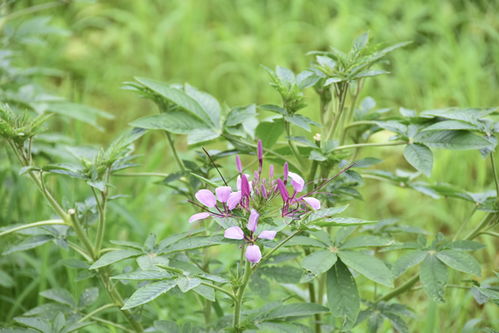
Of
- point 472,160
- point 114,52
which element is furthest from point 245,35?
point 472,160

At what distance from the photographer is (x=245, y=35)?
12.4 feet

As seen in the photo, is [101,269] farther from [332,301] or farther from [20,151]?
[332,301]

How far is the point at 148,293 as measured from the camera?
33.5 inches

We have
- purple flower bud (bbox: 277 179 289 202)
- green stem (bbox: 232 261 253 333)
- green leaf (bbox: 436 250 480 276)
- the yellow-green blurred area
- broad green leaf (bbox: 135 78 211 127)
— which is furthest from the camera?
the yellow-green blurred area

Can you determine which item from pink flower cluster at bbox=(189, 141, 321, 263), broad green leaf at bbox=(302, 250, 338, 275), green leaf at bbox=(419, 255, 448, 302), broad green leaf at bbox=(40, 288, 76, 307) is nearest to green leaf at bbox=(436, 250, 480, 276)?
green leaf at bbox=(419, 255, 448, 302)

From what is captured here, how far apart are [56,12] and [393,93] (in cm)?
235

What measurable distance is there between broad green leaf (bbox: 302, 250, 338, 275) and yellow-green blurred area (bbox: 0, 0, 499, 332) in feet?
4.56

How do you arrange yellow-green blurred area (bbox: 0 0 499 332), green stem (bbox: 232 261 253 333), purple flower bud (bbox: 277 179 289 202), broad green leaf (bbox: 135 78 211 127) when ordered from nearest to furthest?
1. purple flower bud (bbox: 277 179 289 202)
2. green stem (bbox: 232 261 253 333)
3. broad green leaf (bbox: 135 78 211 127)
4. yellow-green blurred area (bbox: 0 0 499 332)

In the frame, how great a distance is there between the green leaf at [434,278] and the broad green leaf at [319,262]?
0.18 m

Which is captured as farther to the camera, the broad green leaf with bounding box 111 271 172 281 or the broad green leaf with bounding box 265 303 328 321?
the broad green leaf with bounding box 265 303 328 321

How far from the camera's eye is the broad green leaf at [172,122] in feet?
3.70

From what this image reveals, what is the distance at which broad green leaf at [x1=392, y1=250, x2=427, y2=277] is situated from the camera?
1.06 m

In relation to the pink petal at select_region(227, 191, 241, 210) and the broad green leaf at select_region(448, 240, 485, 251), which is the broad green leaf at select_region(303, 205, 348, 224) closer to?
the pink petal at select_region(227, 191, 241, 210)

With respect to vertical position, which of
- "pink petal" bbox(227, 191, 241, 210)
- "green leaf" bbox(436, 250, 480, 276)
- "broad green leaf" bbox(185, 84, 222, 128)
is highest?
"broad green leaf" bbox(185, 84, 222, 128)
